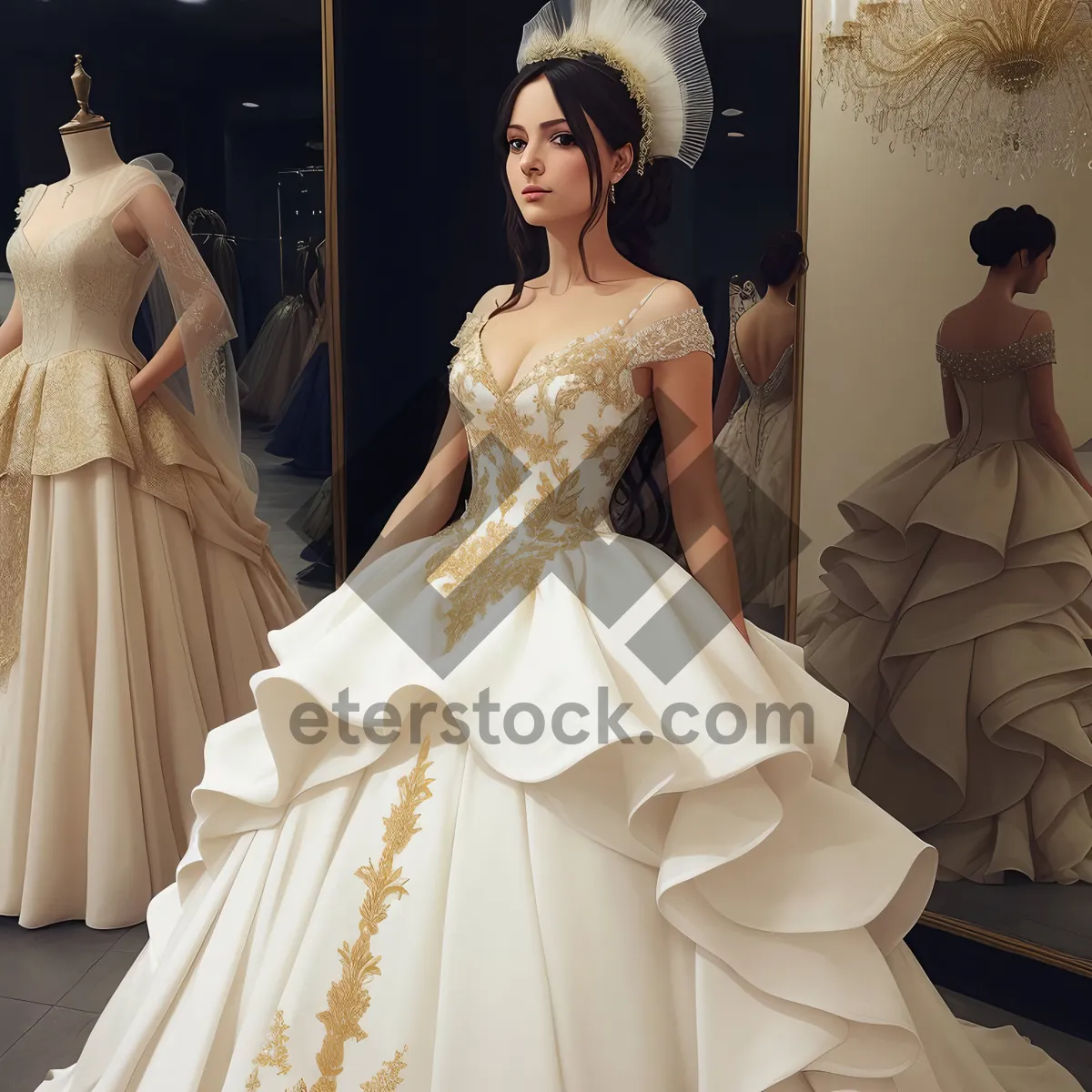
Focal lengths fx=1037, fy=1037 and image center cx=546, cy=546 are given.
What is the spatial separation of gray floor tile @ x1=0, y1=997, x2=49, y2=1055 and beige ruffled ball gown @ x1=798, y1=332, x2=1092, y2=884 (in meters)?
1.94

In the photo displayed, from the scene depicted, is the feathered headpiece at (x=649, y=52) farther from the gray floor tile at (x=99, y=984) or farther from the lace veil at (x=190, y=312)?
the gray floor tile at (x=99, y=984)

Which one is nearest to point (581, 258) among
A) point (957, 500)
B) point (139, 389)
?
point (957, 500)

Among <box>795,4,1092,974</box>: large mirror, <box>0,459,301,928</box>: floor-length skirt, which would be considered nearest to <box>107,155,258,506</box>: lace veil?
<box>0,459,301,928</box>: floor-length skirt

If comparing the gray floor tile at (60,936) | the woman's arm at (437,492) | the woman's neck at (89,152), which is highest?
the woman's neck at (89,152)

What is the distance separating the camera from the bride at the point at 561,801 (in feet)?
4.49

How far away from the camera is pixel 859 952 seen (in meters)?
1.42

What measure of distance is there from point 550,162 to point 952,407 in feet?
3.56

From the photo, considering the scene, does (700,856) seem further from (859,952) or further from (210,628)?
(210,628)

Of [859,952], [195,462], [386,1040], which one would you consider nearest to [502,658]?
[386,1040]

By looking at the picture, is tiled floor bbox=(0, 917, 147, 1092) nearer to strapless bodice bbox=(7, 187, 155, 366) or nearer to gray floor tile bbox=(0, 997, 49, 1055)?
gray floor tile bbox=(0, 997, 49, 1055)

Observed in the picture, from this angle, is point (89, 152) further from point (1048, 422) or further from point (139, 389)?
point (1048, 422)

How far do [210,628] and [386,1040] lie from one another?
1.78 m

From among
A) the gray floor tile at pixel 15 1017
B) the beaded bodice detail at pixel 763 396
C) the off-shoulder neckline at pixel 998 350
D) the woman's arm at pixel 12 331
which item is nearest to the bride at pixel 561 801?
the gray floor tile at pixel 15 1017

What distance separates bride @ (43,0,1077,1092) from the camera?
1367mm
